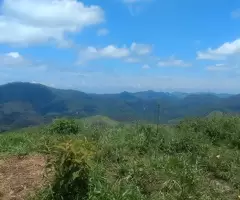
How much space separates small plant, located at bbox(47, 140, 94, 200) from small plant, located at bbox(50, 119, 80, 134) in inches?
231

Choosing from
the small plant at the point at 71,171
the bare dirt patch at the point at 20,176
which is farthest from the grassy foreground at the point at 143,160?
the bare dirt patch at the point at 20,176

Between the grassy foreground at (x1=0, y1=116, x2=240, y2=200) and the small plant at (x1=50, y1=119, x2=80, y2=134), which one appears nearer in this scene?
the grassy foreground at (x1=0, y1=116, x2=240, y2=200)

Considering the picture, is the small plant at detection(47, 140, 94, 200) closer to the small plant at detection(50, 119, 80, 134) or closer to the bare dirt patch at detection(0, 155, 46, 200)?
the bare dirt patch at detection(0, 155, 46, 200)

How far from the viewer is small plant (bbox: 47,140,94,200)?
21.3 feet

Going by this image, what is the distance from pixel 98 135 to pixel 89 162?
4251mm

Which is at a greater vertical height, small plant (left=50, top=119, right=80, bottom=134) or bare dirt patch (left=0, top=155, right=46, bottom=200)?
small plant (left=50, top=119, right=80, bottom=134)

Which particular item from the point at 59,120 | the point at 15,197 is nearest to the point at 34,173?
the point at 15,197

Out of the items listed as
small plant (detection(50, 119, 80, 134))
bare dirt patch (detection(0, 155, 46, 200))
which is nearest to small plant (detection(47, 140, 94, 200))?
bare dirt patch (detection(0, 155, 46, 200))

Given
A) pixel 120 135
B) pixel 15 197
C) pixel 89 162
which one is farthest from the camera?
pixel 120 135

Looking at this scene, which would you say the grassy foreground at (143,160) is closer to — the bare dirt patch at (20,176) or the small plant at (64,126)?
the small plant at (64,126)

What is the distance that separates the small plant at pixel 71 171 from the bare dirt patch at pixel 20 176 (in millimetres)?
884

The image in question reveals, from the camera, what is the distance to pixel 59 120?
12.9m

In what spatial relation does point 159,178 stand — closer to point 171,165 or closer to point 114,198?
point 171,165

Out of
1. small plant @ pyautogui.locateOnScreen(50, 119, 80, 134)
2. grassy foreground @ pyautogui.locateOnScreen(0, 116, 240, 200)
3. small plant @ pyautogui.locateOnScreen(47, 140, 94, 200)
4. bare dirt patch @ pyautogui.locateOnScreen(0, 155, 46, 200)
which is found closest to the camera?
small plant @ pyautogui.locateOnScreen(47, 140, 94, 200)
